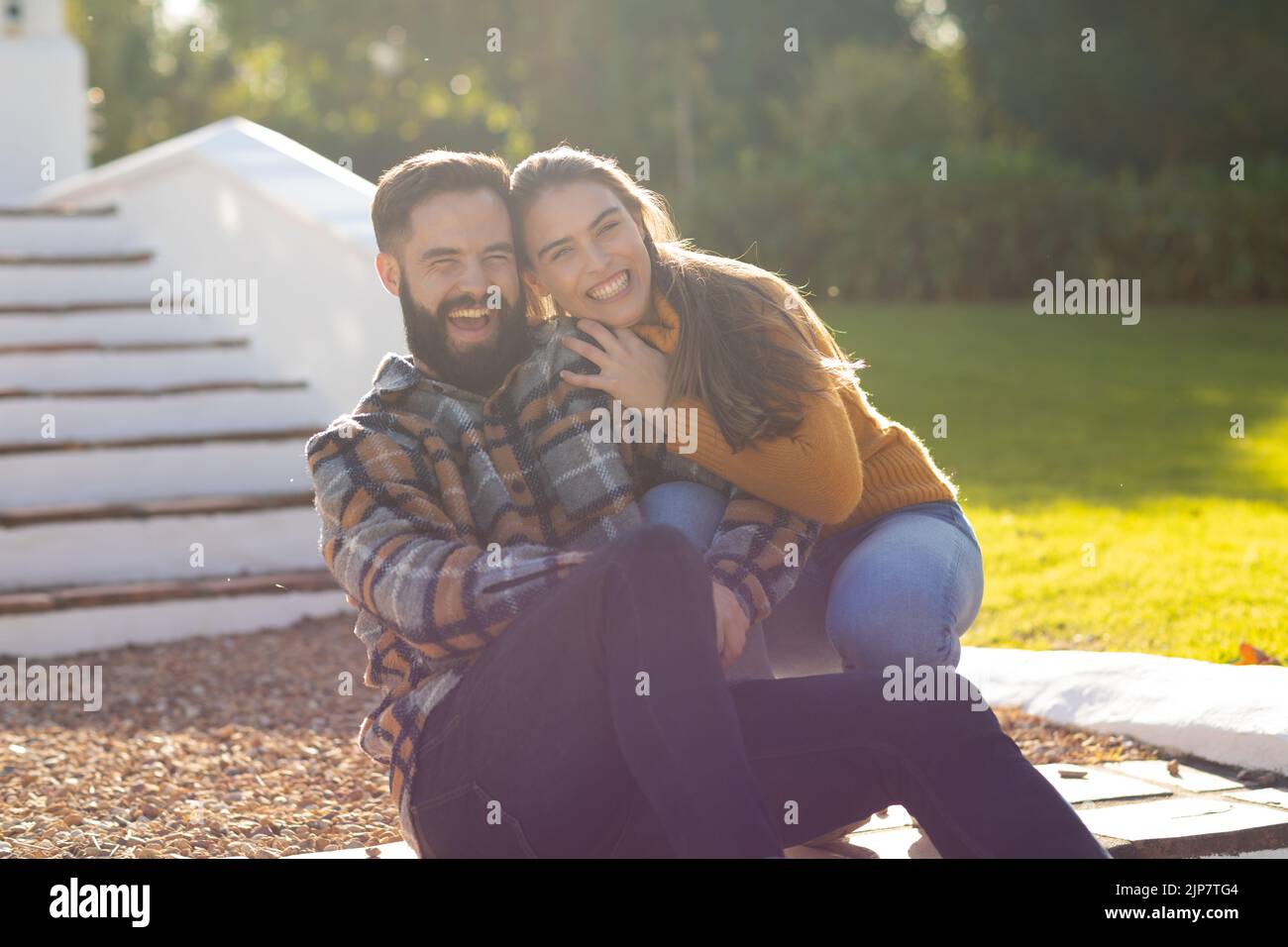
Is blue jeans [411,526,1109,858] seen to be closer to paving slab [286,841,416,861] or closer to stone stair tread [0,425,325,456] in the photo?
paving slab [286,841,416,861]

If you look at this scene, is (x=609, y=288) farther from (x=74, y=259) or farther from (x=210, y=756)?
(x=74, y=259)

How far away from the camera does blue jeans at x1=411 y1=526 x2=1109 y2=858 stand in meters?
2.29

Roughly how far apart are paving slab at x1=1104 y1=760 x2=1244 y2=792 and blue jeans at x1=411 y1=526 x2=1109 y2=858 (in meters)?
1.00

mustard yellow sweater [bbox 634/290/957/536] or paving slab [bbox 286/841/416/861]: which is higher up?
mustard yellow sweater [bbox 634/290/957/536]

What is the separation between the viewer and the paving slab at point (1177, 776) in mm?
3209

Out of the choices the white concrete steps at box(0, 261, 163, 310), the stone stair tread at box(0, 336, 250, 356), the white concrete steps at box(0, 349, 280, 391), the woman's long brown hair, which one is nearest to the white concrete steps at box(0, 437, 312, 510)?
the white concrete steps at box(0, 349, 280, 391)

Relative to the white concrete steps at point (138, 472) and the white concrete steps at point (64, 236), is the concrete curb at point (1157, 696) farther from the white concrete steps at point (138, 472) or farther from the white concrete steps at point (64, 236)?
the white concrete steps at point (64, 236)

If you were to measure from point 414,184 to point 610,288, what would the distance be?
0.47 metres

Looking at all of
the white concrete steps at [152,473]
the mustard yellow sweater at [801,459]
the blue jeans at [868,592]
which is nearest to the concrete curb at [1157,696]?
the blue jeans at [868,592]

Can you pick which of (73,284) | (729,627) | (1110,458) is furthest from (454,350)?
(1110,458)

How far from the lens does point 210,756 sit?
3754mm

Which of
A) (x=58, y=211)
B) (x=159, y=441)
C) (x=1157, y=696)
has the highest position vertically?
(x=58, y=211)

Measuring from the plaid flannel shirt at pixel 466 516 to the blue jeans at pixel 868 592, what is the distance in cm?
9
